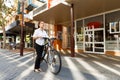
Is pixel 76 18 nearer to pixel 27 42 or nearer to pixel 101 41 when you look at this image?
pixel 101 41

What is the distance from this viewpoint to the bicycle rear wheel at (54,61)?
6.59 m

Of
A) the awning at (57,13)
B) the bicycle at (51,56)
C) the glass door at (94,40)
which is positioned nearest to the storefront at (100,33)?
the glass door at (94,40)

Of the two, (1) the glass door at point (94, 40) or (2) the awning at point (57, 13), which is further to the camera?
(1) the glass door at point (94, 40)

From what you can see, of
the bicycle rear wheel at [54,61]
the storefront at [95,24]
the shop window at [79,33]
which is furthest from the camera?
the shop window at [79,33]

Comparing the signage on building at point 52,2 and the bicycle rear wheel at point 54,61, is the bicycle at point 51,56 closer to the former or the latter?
the bicycle rear wheel at point 54,61

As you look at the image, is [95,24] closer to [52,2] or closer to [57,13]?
[57,13]

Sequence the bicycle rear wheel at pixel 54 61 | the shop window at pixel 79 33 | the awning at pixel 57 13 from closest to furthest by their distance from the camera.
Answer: the bicycle rear wheel at pixel 54 61 < the awning at pixel 57 13 < the shop window at pixel 79 33

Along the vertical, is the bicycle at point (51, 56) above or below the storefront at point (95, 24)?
below

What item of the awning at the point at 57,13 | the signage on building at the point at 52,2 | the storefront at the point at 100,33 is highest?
the signage on building at the point at 52,2

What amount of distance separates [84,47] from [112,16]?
4.23 metres

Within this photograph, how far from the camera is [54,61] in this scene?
6832 mm

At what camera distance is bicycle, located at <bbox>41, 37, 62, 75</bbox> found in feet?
21.8

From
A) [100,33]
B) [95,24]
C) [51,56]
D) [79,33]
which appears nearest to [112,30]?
[100,33]

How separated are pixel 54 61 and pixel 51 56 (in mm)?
214
